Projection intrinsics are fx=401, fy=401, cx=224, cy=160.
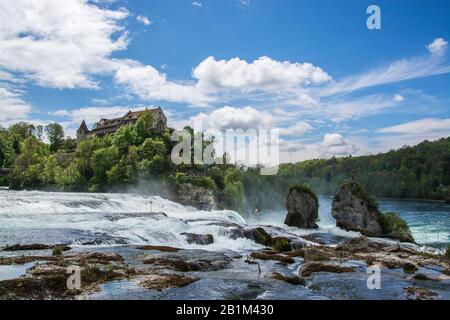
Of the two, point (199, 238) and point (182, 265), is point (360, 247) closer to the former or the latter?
point (199, 238)

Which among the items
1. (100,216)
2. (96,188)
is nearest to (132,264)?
(100,216)

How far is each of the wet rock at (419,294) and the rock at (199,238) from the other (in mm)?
20195

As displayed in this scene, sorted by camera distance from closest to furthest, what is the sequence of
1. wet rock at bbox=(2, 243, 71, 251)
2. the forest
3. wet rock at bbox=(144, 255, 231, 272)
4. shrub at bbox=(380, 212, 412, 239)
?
1. wet rock at bbox=(144, 255, 231, 272)
2. wet rock at bbox=(2, 243, 71, 251)
3. shrub at bbox=(380, 212, 412, 239)
4. the forest

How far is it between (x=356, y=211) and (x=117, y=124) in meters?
112

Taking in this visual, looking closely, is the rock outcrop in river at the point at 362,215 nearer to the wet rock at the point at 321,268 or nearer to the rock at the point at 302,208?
the rock at the point at 302,208

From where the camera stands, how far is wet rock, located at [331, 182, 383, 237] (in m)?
62.6

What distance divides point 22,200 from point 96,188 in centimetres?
5409

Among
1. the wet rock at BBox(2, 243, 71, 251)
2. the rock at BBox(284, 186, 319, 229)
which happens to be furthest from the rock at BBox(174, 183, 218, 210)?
the wet rock at BBox(2, 243, 71, 251)

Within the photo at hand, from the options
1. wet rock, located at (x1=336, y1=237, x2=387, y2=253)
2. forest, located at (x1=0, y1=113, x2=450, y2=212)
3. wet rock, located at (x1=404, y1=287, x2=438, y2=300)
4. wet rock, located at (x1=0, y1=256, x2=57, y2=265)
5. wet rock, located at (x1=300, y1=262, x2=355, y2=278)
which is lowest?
wet rock, located at (x1=336, y1=237, x2=387, y2=253)

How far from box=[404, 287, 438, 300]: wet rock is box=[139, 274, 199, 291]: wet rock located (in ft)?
33.4

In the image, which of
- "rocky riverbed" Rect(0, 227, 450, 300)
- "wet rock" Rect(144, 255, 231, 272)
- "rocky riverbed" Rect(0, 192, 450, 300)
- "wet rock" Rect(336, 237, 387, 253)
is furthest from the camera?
"wet rock" Rect(336, 237, 387, 253)

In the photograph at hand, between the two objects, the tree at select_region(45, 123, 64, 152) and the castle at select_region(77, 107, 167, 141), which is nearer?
the castle at select_region(77, 107, 167, 141)

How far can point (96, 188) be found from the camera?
106188 mm

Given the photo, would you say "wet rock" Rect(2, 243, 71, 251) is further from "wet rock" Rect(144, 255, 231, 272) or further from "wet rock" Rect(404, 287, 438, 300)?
"wet rock" Rect(404, 287, 438, 300)
